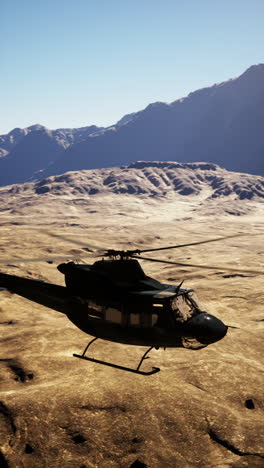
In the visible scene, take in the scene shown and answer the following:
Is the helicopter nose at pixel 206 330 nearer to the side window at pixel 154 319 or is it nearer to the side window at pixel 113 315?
the side window at pixel 154 319

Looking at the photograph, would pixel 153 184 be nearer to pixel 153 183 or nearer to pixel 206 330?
pixel 153 183

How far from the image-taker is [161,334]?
40.0ft

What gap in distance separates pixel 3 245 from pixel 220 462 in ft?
149

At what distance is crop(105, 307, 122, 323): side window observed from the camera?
12.8 metres

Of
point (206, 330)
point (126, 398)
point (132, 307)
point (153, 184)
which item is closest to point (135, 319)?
point (132, 307)

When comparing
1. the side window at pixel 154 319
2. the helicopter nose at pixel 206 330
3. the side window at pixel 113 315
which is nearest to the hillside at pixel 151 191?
the side window at pixel 113 315

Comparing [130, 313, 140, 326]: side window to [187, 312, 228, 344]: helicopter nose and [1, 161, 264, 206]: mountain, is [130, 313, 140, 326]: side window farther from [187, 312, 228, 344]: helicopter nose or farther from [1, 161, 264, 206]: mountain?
[1, 161, 264, 206]: mountain

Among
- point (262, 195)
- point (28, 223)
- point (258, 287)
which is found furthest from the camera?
point (262, 195)

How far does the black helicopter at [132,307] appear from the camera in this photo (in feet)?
39.5

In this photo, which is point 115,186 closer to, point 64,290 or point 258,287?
point 258,287

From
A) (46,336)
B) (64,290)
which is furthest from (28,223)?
(64,290)

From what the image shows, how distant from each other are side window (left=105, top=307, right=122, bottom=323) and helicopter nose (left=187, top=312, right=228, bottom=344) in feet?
7.86

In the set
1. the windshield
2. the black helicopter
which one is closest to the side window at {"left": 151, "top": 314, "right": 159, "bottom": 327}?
the black helicopter

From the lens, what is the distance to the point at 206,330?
38.8 feet
